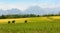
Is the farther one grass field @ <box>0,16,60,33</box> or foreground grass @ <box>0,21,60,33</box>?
grass field @ <box>0,16,60,33</box>

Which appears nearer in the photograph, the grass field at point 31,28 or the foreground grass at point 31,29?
the foreground grass at point 31,29

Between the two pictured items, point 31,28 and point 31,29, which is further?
point 31,28

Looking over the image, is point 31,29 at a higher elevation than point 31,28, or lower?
higher
